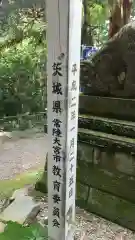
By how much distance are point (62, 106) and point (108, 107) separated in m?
1.43

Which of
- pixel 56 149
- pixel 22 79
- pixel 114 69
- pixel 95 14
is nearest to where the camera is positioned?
pixel 56 149

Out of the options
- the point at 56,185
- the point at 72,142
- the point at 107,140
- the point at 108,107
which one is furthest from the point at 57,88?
the point at 108,107

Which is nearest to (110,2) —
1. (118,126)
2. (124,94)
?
(124,94)

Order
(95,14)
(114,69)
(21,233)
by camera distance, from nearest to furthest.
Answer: (21,233) → (114,69) → (95,14)

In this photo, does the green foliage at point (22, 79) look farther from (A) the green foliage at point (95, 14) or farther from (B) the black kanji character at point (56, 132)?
(B) the black kanji character at point (56, 132)

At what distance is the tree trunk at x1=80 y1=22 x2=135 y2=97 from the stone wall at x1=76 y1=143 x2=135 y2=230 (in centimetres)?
67

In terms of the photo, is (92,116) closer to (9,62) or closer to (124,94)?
(124,94)

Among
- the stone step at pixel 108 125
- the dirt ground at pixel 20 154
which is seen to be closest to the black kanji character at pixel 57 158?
the stone step at pixel 108 125

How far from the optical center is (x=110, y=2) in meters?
5.25

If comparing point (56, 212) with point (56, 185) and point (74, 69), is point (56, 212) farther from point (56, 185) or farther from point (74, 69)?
point (74, 69)

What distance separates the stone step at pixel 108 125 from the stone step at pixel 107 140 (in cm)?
5

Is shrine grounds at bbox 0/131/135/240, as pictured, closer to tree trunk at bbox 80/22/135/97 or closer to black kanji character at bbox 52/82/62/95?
tree trunk at bbox 80/22/135/97

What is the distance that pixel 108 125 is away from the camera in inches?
114

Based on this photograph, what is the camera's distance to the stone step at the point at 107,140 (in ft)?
8.69
